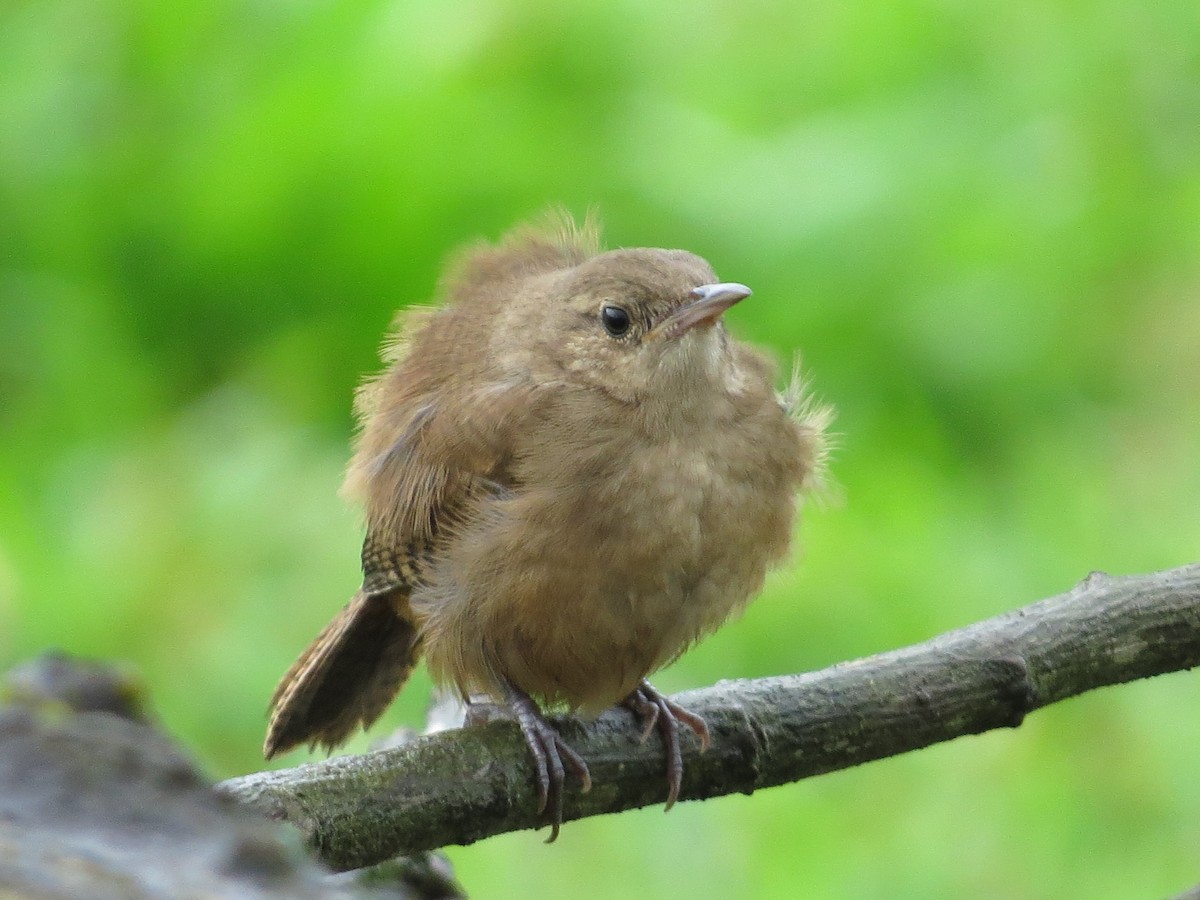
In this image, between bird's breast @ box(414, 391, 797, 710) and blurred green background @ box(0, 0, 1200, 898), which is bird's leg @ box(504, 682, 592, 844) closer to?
bird's breast @ box(414, 391, 797, 710)

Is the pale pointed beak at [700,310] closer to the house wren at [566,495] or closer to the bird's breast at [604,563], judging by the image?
the house wren at [566,495]

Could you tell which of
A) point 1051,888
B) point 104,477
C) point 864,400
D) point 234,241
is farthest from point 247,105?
point 1051,888

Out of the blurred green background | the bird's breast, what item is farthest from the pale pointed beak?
the blurred green background

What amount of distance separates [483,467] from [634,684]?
53 cm

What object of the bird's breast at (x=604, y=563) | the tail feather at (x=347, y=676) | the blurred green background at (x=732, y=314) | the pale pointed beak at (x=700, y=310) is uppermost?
the blurred green background at (x=732, y=314)

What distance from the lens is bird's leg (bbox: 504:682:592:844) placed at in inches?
112

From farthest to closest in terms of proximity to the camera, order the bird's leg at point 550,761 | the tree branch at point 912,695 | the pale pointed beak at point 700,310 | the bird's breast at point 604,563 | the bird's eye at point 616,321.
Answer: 1. the bird's eye at point 616,321
2. the pale pointed beak at point 700,310
3. the bird's breast at point 604,563
4. the tree branch at point 912,695
5. the bird's leg at point 550,761

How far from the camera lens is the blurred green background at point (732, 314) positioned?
4453 mm

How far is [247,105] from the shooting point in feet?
18.4

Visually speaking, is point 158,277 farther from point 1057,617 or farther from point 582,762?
point 1057,617

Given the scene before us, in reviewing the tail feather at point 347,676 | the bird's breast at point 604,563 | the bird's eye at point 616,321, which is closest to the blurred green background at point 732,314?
the tail feather at point 347,676

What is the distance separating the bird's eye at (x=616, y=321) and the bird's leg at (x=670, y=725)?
2.45 feet

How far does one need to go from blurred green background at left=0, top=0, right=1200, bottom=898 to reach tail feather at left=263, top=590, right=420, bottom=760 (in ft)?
1.88

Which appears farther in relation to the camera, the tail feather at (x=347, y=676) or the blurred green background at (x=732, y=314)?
the blurred green background at (x=732, y=314)
